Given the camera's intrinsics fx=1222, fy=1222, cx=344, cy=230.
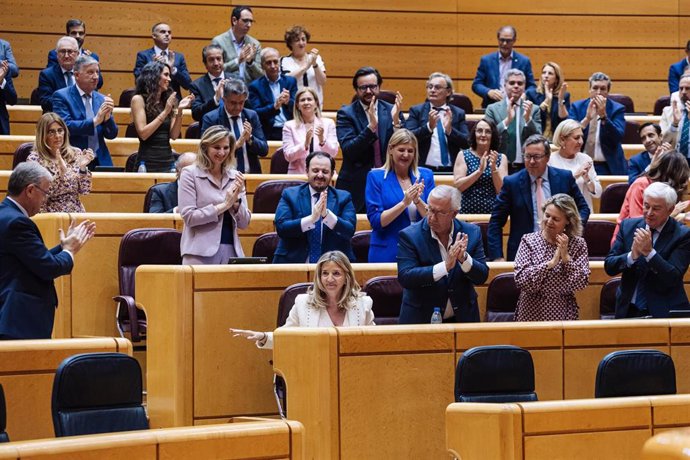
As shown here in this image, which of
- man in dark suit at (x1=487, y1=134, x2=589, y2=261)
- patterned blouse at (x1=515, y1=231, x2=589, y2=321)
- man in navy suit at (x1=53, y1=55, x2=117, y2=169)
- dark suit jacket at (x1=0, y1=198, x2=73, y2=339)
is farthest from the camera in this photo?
man in navy suit at (x1=53, y1=55, x2=117, y2=169)

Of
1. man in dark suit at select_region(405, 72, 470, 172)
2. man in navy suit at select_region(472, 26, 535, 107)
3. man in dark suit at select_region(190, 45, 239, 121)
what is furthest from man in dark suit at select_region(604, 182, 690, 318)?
man in navy suit at select_region(472, 26, 535, 107)

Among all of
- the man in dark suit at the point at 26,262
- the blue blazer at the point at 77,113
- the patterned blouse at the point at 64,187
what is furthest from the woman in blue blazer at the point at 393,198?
the blue blazer at the point at 77,113

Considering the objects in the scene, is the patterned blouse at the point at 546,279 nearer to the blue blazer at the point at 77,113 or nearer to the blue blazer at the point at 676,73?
the blue blazer at the point at 77,113

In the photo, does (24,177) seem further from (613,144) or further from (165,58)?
(613,144)

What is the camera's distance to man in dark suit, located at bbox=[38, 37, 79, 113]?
784 centimetres

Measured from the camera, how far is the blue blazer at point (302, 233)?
5527mm

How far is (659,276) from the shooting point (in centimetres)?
522

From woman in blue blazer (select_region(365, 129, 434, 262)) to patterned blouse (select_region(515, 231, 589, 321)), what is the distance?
68cm

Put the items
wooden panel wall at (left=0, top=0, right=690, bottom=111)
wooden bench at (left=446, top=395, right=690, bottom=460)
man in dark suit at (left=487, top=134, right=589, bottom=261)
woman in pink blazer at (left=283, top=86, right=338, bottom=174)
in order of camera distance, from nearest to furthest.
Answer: wooden bench at (left=446, top=395, right=690, bottom=460)
man in dark suit at (left=487, top=134, right=589, bottom=261)
woman in pink blazer at (left=283, top=86, right=338, bottom=174)
wooden panel wall at (left=0, top=0, right=690, bottom=111)

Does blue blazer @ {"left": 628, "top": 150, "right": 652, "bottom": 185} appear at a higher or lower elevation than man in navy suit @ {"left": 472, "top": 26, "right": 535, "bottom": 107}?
lower

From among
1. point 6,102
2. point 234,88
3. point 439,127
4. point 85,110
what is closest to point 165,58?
point 6,102

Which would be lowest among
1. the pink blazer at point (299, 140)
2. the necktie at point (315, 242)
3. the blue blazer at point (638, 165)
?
the necktie at point (315, 242)

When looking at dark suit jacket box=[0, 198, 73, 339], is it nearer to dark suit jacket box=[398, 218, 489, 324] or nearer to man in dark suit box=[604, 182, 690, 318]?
dark suit jacket box=[398, 218, 489, 324]

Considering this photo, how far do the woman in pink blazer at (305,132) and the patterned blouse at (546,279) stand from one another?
2.12 meters
